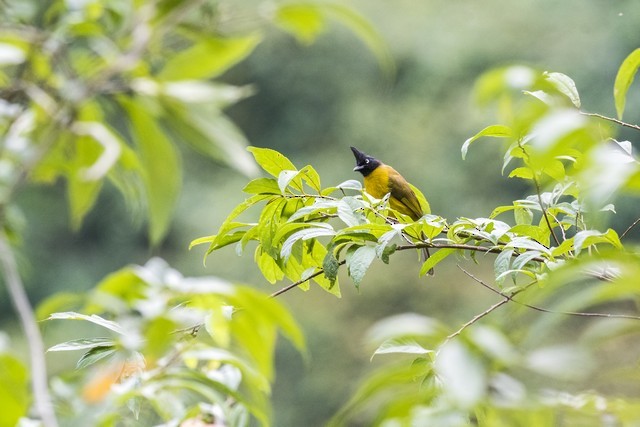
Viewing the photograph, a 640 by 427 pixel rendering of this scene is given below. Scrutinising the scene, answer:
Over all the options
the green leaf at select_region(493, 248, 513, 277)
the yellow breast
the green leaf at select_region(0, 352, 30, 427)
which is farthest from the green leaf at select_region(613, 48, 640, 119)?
the yellow breast

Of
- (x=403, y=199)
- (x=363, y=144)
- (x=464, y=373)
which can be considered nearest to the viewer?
(x=464, y=373)

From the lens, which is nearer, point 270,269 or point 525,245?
point 525,245

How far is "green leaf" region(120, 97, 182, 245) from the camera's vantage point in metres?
0.34

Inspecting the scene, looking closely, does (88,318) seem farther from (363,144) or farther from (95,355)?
(363,144)

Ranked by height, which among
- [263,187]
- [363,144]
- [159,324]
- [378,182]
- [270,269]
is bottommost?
[363,144]

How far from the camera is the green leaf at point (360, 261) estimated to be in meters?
0.74

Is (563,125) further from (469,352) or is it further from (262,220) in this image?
(262,220)

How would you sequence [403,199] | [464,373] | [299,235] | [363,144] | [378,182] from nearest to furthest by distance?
1. [464,373]
2. [299,235]
3. [403,199]
4. [378,182]
5. [363,144]

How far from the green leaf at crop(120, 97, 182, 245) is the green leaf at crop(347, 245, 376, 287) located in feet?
1.34

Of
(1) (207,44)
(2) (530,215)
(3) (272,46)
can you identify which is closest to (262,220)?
(2) (530,215)

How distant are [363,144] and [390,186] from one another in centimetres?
489

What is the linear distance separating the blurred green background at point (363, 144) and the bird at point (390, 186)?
3.09 meters

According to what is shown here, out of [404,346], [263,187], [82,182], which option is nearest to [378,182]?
[263,187]

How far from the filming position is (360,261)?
2.47 feet
